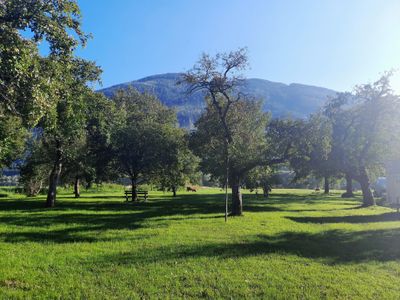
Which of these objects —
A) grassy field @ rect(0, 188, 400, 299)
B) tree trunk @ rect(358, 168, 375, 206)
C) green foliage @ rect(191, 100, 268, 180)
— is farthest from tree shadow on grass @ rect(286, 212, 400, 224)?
tree trunk @ rect(358, 168, 375, 206)

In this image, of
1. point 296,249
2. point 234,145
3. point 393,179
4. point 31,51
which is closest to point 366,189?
point 393,179

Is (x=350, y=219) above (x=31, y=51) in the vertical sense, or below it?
below

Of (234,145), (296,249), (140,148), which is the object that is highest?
(140,148)

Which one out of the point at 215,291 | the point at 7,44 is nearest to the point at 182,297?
the point at 215,291

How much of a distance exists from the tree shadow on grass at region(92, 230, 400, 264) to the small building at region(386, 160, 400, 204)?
2806 cm

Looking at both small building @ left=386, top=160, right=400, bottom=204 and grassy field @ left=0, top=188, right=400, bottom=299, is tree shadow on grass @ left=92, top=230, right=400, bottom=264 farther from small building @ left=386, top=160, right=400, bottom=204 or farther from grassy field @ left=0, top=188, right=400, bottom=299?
small building @ left=386, top=160, right=400, bottom=204

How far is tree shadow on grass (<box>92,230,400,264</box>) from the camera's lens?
12.9 m

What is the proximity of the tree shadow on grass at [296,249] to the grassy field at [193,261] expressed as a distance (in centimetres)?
4

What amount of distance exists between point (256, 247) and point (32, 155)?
34.9 m

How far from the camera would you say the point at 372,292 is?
375 inches

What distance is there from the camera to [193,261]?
1212cm

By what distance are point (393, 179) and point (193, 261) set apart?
128ft

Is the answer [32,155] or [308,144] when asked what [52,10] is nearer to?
[308,144]

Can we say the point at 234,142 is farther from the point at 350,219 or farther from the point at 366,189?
the point at 366,189
